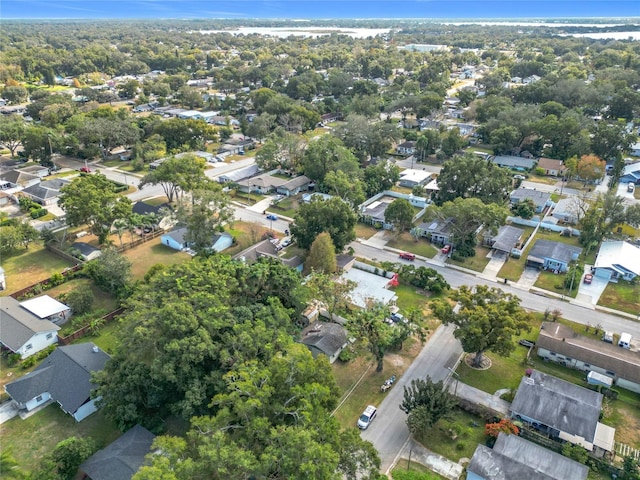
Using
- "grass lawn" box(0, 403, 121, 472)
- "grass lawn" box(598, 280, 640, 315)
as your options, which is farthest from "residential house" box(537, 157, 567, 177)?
"grass lawn" box(0, 403, 121, 472)

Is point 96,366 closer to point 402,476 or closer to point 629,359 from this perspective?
point 402,476

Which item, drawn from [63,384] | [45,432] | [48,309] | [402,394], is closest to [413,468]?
[402,394]

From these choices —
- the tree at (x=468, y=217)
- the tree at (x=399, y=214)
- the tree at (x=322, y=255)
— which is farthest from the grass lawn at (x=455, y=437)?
the tree at (x=399, y=214)

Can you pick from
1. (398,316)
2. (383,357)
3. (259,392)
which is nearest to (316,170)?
(398,316)

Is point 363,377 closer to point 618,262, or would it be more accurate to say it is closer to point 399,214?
point 399,214

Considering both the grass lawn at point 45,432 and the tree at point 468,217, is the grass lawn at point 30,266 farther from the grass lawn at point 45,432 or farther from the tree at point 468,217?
the tree at point 468,217
